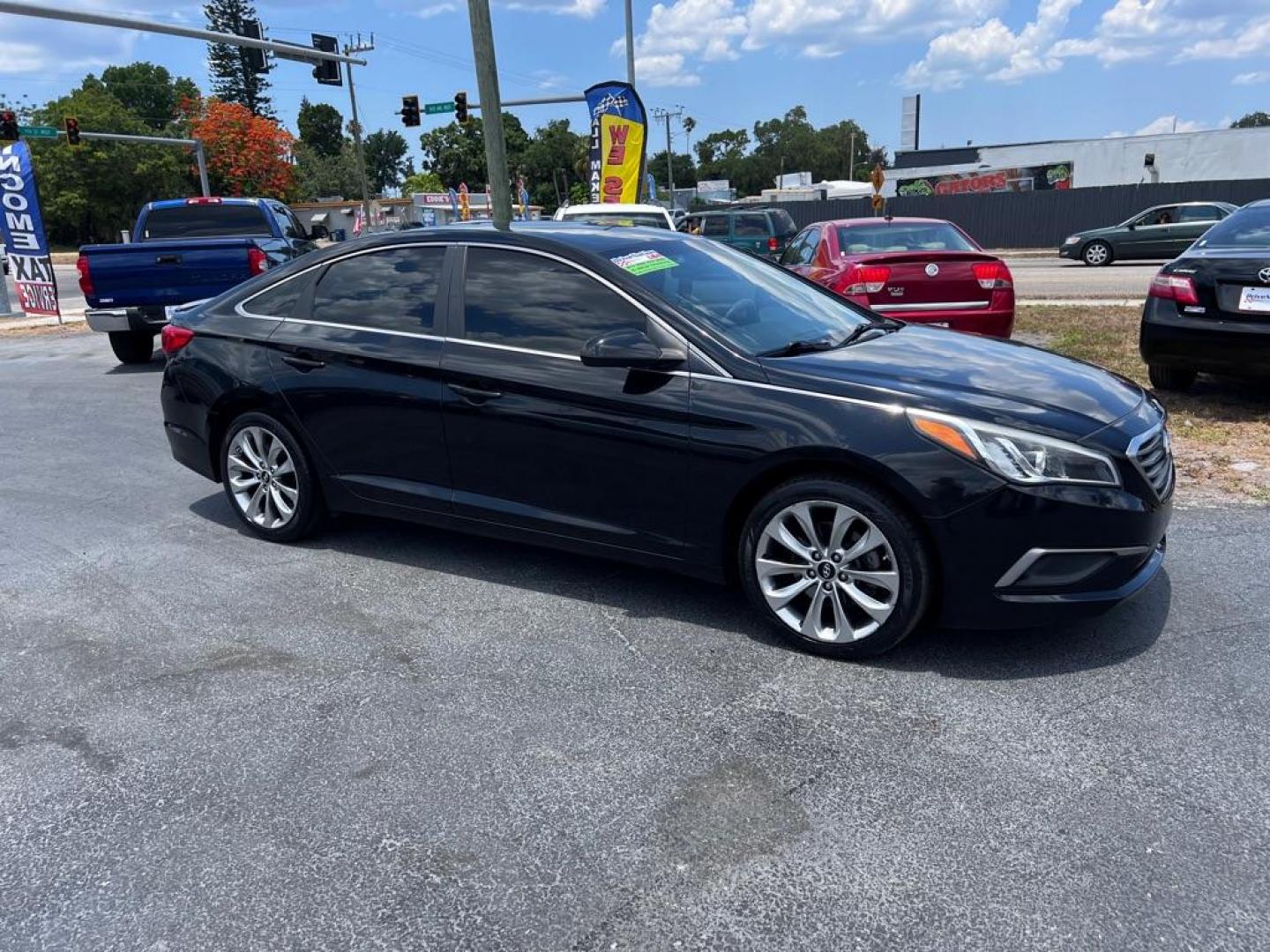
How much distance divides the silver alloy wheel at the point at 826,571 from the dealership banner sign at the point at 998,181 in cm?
4364

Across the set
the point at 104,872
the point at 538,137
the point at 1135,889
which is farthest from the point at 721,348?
the point at 538,137

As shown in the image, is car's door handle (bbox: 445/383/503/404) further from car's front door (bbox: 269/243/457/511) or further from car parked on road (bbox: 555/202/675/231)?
car parked on road (bbox: 555/202/675/231)

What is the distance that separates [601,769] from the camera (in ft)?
10.1

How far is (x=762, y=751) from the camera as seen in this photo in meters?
3.14

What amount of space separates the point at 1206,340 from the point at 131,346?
37.7 ft

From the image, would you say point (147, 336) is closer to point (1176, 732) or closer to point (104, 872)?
point (104, 872)

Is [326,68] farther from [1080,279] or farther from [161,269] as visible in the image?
[1080,279]

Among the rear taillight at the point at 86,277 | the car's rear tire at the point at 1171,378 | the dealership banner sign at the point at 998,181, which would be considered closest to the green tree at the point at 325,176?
the dealership banner sign at the point at 998,181

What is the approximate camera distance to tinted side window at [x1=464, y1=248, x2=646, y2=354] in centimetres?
419

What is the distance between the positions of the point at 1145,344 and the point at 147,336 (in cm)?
1124

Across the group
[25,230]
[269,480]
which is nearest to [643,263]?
[269,480]

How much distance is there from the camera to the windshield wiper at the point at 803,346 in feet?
13.3

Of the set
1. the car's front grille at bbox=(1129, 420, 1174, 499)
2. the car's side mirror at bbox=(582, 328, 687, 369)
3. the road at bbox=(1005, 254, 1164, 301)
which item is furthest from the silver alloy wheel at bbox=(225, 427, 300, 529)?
the road at bbox=(1005, 254, 1164, 301)

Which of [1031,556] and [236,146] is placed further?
[236,146]
